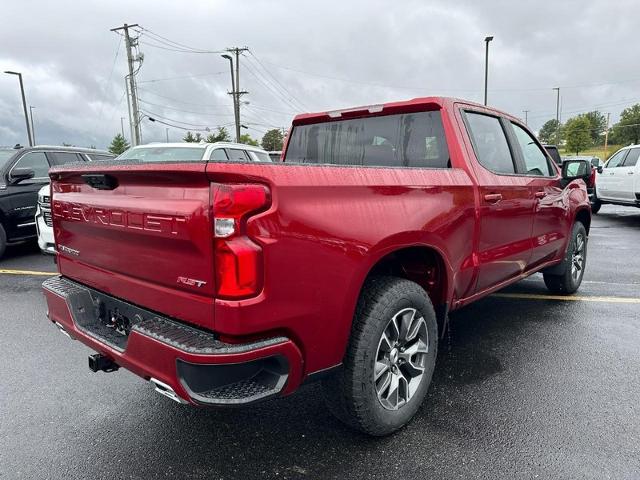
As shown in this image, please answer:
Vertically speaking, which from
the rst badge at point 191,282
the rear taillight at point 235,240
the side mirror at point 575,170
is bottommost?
the rst badge at point 191,282

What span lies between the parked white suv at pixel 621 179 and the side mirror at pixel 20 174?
12.6 m

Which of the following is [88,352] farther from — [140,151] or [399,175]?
[140,151]

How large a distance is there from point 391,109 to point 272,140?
242 ft

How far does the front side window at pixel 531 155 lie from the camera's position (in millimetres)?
3982

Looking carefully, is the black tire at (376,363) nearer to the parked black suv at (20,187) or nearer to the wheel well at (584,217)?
the wheel well at (584,217)

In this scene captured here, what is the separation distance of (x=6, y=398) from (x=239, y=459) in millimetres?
1778

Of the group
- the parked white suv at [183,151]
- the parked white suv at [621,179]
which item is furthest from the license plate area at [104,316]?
the parked white suv at [621,179]

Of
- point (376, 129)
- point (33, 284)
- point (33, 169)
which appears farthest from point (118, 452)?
point (33, 169)

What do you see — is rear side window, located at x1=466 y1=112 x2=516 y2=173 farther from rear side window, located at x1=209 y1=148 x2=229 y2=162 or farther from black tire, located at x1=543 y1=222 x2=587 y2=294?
rear side window, located at x1=209 y1=148 x2=229 y2=162

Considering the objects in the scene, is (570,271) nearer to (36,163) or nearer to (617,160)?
(36,163)

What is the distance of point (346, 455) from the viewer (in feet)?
7.86

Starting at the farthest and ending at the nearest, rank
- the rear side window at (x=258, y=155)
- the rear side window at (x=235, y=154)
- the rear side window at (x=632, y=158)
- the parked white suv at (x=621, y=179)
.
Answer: the rear side window at (x=632, y=158)
the parked white suv at (x=621, y=179)
the rear side window at (x=258, y=155)
the rear side window at (x=235, y=154)

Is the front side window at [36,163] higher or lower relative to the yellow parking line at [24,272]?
higher

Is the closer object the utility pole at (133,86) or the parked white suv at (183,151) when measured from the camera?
the parked white suv at (183,151)
